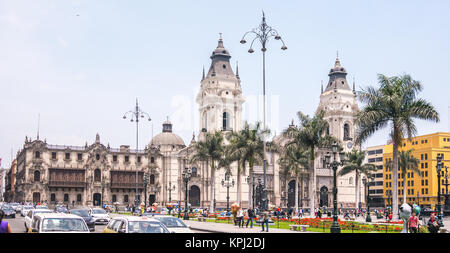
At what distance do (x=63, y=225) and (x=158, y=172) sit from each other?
76979 mm

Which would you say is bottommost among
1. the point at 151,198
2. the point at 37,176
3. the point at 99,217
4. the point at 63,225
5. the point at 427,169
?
the point at 151,198

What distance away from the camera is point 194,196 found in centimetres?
9175

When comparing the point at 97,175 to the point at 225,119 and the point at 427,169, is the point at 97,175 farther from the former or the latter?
the point at 427,169

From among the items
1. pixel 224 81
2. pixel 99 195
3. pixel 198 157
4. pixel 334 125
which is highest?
pixel 224 81

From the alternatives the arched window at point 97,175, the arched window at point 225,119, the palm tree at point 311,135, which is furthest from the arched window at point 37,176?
the palm tree at point 311,135

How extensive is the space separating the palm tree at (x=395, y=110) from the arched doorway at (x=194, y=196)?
59395mm

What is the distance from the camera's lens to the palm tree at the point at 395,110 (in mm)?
33438

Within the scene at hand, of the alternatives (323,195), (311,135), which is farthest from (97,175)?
(311,135)

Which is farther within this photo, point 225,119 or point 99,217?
point 225,119

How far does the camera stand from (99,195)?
3561 inches
